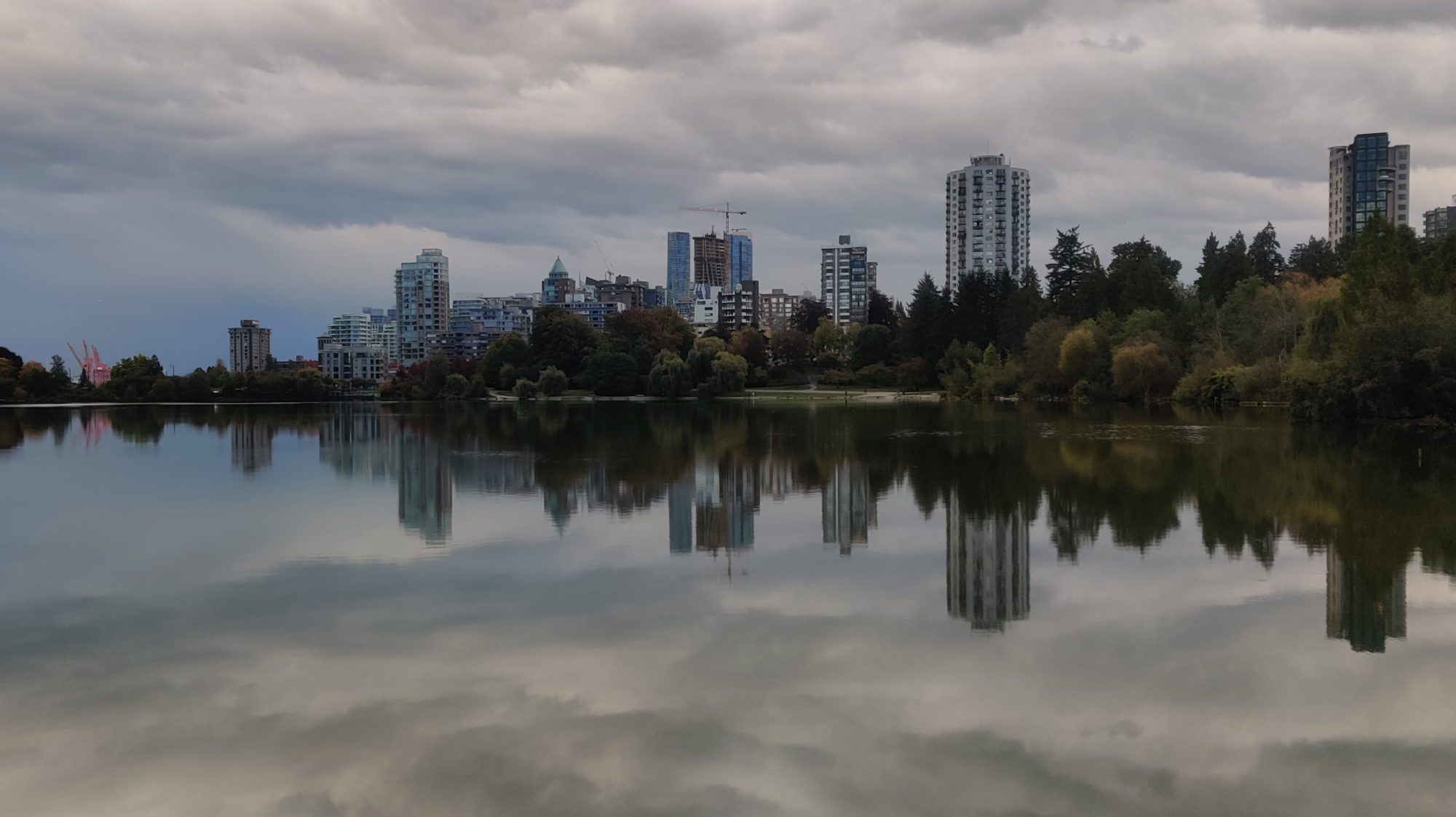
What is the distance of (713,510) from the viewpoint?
18.2 meters

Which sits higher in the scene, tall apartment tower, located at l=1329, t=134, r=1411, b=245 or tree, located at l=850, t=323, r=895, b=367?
tall apartment tower, located at l=1329, t=134, r=1411, b=245

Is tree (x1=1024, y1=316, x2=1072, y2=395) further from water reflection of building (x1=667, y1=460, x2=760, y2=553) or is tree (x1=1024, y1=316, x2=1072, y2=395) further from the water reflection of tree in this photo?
water reflection of building (x1=667, y1=460, x2=760, y2=553)

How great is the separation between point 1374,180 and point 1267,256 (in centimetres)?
5886

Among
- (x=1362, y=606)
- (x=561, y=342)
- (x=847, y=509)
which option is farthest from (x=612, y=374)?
(x=1362, y=606)

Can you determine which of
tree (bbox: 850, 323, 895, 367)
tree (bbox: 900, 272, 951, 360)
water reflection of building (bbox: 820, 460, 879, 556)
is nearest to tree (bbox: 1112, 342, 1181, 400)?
tree (bbox: 900, 272, 951, 360)

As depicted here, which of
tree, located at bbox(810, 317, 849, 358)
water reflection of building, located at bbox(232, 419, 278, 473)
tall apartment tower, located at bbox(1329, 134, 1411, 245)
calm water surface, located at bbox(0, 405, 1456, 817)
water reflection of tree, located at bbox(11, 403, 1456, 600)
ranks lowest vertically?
calm water surface, located at bbox(0, 405, 1456, 817)

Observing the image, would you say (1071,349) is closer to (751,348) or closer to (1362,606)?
(751,348)

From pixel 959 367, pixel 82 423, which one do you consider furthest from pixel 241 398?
pixel 959 367

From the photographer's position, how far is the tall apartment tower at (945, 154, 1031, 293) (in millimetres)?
183250

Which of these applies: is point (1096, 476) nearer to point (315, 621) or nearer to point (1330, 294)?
point (315, 621)

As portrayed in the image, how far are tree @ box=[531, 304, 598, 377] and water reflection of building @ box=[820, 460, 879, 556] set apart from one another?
86499 mm

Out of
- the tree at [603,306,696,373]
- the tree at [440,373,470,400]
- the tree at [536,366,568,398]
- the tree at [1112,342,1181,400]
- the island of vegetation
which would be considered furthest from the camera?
the tree at [603,306,696,373]

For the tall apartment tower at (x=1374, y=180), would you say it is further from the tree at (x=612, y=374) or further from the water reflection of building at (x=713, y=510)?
the water reflection of building at (x=713, y=510)

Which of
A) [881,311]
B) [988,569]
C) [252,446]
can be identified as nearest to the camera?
[988,569]
